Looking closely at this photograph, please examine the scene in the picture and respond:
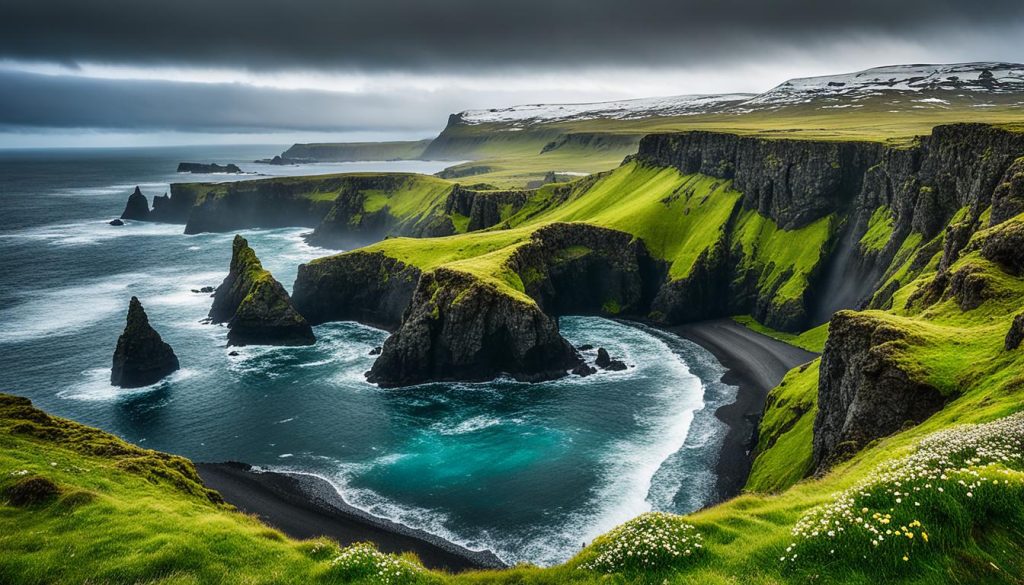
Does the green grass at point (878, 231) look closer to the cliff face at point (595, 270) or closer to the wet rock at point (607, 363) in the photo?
the cliff face at point (595, 270)

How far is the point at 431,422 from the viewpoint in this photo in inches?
3583

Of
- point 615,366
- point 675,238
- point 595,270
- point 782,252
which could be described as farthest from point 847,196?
point 615,366

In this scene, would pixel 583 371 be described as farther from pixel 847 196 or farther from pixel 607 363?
pixel 847 196

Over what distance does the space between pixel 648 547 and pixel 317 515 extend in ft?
172

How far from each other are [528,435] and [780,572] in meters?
65.6

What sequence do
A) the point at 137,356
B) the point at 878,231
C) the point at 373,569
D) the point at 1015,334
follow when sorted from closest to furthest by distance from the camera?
the point at 373,569 → the point at 1015,334 → the point at 137,356 → the point at 878,231

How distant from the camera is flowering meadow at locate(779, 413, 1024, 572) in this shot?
18422 mm

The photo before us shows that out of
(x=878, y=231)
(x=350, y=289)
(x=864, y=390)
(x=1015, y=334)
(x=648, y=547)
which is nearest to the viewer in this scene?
(x=648, y=547)

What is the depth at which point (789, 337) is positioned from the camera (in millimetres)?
123875

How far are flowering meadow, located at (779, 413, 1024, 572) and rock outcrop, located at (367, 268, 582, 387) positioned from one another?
84.4 meters

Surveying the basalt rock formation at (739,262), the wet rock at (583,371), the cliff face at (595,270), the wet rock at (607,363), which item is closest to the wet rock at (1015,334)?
the basalt rock formation at (739,262)

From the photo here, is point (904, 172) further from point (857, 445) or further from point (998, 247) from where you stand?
point (857, 445)

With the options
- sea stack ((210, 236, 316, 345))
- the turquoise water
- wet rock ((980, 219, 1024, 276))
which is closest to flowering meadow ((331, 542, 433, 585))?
the turquoise water

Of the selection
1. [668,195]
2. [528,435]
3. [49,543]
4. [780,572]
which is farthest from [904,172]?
[49,543]
